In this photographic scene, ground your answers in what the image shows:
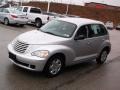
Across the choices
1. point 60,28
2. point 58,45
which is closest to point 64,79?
point 58,45

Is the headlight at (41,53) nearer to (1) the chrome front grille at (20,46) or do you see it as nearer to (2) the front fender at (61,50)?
Answer: (2) the front fender at (61,50)

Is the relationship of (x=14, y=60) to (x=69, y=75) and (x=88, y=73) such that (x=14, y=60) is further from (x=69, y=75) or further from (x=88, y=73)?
(x=88, y=73)

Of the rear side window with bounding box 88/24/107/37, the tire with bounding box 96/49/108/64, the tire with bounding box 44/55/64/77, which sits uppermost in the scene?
the rear side window with bounding box 88/24/107/37

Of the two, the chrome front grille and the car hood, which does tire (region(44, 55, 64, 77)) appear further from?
the chrome front grille

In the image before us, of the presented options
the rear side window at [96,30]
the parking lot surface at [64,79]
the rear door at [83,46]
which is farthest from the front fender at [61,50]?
the rear side window at [96,30]

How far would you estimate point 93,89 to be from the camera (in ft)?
24.2

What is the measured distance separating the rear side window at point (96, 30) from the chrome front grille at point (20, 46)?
A: 2.56m

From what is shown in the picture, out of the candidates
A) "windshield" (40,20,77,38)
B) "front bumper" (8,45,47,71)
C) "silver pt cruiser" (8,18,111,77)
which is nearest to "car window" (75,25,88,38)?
"silver pt cruiser" (8,18,111,77)

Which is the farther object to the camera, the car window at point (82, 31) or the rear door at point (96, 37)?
the rear door at point (96, 37)

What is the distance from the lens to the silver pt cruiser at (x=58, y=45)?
7621 mm

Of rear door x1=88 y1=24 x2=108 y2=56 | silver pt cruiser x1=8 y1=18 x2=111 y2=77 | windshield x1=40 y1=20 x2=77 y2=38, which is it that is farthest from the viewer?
rear door x1=88 y1=24 x2=108 y2=56

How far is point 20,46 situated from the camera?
794 cm

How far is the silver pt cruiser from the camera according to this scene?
762cm

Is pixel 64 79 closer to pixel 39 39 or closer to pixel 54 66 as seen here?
pixel 54 66
